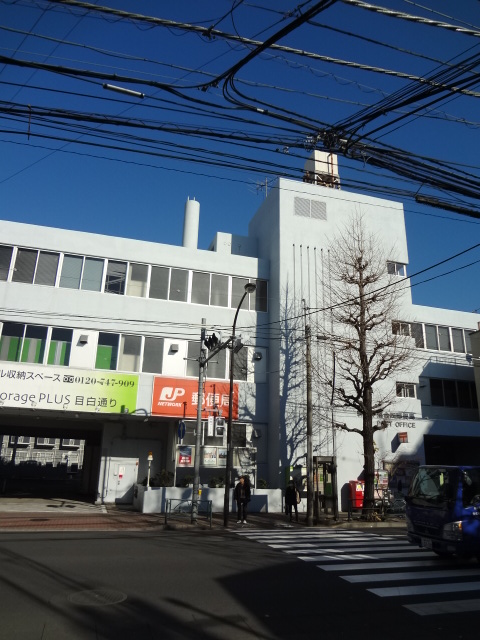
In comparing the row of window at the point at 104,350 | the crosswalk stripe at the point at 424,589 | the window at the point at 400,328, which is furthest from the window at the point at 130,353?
the crosswalk stripe at the point at 424,589

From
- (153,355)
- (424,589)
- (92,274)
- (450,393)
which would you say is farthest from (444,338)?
(424,589)

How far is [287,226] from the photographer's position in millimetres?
26031

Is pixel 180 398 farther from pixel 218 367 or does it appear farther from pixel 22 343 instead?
pixel 22 343

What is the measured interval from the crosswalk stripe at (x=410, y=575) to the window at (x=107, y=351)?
637 inches

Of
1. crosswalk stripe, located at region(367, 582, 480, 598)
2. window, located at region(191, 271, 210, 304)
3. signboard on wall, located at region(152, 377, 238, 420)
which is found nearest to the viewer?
crosswalk stripe, located at region(367, 582, 480, 598)

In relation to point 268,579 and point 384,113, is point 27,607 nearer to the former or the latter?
point 268,579

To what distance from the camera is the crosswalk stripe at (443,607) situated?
6.44 m

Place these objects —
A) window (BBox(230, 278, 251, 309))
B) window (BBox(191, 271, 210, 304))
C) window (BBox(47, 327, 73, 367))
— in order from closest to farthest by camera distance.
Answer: window (BBox(47, 327, 73, 367)) → window (BBox(191, 271, 210, 304)) → window (BBox(230, 278, 251, 309))

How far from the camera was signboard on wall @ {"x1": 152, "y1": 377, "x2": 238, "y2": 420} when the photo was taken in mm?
22109

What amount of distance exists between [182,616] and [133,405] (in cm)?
1634

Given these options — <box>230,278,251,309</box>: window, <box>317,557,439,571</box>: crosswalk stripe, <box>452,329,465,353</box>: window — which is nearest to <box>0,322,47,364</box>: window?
<box>230,278,251,309</box>: window

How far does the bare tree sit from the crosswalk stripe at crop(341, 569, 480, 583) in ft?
33.1

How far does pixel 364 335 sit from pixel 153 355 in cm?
975

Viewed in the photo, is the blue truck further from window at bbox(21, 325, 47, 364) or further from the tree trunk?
window at bbox(21, 325, 47, 364)
